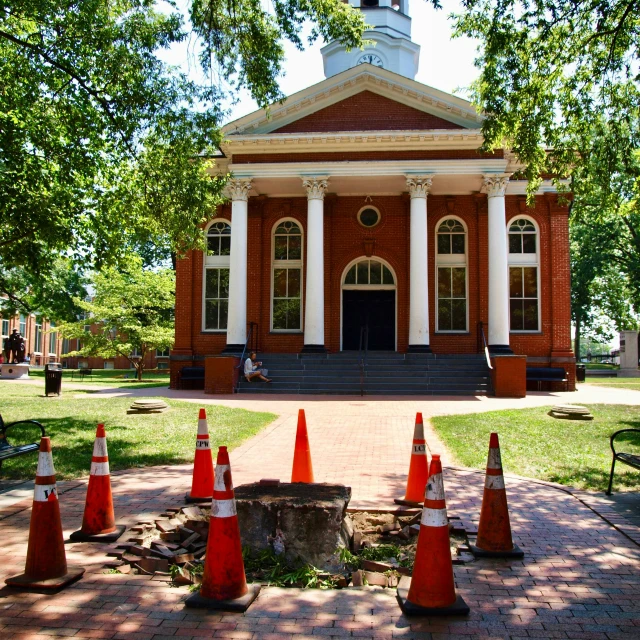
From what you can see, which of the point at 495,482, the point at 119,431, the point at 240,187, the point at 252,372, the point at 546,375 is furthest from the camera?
the point at 546,375

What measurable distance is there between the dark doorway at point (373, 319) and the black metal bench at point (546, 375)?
17.2 feet

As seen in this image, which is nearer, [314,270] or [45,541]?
[45,541]

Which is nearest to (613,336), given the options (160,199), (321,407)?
(321,407)

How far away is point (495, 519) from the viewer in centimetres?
459

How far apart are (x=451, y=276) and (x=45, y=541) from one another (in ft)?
69.2

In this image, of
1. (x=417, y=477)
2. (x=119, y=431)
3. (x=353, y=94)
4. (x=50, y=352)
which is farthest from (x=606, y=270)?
(x=50, y=352)

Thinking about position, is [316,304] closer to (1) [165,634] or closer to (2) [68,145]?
(2) [68,145]

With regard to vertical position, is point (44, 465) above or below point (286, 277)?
below

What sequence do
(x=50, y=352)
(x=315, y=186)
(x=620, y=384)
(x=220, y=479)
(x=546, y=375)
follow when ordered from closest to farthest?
1. (x=220, y=479)
2. (x=315, y=186)
3. (x=546, y=375)
4. (x=620, y=384)
5. (x=50, y=352)

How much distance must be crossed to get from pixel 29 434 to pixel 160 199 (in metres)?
5.23

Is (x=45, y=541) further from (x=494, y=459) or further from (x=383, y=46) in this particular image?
(x=383, y=46)

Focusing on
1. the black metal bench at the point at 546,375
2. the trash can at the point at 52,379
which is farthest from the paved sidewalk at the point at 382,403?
the trash can at the point at 52,379

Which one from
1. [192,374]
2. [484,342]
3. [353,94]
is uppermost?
[353,94]

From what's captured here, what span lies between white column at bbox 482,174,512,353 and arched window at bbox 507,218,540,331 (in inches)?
110
